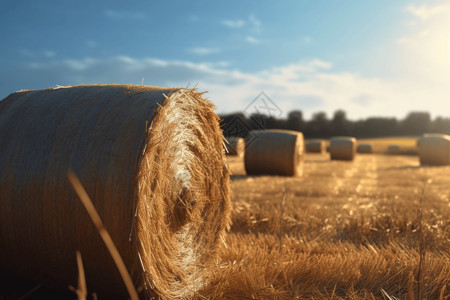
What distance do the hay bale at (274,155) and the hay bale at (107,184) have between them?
9.06m

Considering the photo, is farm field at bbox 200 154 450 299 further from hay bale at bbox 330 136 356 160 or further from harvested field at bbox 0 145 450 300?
hay bale at bbox 330 136 356 160

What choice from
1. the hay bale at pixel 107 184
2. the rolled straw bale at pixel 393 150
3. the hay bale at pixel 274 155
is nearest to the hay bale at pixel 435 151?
the hay bale at pixel 274 155

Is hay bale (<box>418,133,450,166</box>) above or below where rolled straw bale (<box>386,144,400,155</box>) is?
above

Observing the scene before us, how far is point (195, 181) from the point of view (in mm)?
3553

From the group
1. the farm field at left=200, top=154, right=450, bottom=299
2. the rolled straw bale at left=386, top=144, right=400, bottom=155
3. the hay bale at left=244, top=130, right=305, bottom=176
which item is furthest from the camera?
the rolled straw bale at left=386, top=144, right=400, bottom=155

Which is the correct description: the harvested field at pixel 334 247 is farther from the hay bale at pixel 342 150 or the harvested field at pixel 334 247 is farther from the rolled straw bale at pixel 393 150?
the rolled straw bale at pixel 393 150

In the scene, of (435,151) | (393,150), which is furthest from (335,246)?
(393,150)

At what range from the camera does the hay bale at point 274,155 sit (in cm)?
1248

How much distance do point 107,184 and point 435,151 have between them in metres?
19.0

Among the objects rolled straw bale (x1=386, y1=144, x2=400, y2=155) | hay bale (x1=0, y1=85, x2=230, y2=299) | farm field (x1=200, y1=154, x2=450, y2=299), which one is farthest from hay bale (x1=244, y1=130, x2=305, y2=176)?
rolled straw bale (x1=386, y1=144, x2=400, y2=155)

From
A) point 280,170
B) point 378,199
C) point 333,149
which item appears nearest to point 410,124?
point 333,149

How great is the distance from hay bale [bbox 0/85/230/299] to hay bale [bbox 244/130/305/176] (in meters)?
9.06

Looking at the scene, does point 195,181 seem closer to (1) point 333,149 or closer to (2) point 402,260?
(2) point 402,260

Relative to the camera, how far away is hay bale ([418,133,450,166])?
60.9 feet
